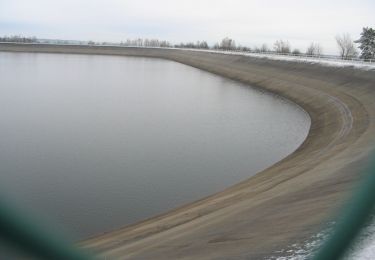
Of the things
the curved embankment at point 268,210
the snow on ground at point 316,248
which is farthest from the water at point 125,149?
the snow on ground at point 316,248

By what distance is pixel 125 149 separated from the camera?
49.1 feet

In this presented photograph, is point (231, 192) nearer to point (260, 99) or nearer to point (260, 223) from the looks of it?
point (260, 223)

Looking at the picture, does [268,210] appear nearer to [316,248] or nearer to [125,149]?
[316,248]

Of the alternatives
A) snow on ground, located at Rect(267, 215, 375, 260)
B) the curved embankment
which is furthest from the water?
snow on ground, located at Rect(267, 215, 375, 260)

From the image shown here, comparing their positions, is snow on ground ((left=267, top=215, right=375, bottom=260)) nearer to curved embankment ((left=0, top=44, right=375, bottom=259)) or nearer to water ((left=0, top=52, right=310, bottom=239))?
curved embankment ((left=0, top=44, right=375, bottom=259))

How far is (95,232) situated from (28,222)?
8.90 metres

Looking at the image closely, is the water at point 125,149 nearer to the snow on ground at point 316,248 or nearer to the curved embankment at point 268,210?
the curved embankment at point 268,210

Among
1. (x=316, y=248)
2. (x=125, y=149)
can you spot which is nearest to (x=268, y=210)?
(x=316, y=248)

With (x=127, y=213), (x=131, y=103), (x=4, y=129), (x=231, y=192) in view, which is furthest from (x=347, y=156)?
(x=131, y=103)

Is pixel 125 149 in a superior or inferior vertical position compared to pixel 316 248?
inferior

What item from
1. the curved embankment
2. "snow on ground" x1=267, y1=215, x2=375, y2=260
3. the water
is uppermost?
"snow on ground" x1=267, y1=215, x2=375, y2=260

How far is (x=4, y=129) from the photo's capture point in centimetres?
1733

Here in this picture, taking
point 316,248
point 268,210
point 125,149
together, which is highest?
point 316,248

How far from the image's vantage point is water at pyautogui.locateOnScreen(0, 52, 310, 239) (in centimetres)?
1055
